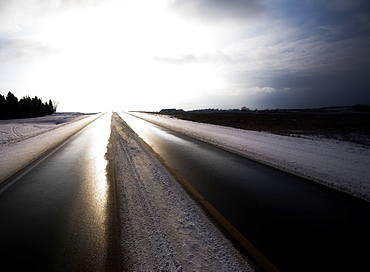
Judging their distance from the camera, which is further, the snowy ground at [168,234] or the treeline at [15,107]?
the treeline at [15,107]

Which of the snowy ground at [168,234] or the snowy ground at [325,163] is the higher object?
the snowy ground at [168,234]

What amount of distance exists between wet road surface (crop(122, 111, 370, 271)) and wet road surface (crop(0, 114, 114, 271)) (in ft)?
7.25

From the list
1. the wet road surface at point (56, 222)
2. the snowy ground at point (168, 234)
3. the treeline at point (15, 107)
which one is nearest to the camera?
the snowy ground at point (168, 234)

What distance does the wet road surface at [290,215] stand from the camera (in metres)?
2.90

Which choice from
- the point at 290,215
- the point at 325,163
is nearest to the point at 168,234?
the point at 290,215

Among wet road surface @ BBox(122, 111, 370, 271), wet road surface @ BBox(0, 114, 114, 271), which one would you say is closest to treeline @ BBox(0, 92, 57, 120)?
wet road surface @ BBox(0, 114, 114, 271)

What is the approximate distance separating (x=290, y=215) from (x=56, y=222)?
14.2 ft

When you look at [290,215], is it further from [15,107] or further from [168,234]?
[15,107]

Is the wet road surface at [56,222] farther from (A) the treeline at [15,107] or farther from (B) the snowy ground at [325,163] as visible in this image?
(A) the treeline at [15,107]

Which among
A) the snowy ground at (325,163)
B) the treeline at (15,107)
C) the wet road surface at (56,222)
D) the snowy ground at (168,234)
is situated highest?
the treeline at (15,107)

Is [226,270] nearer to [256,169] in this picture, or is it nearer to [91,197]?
[91,197]

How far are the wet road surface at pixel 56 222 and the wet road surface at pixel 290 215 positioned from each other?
7.25 feet

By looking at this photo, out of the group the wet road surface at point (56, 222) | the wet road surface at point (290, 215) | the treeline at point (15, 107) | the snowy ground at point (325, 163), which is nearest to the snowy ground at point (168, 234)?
the wet road surface at point (56, 222)

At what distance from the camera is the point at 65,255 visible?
2.97m
